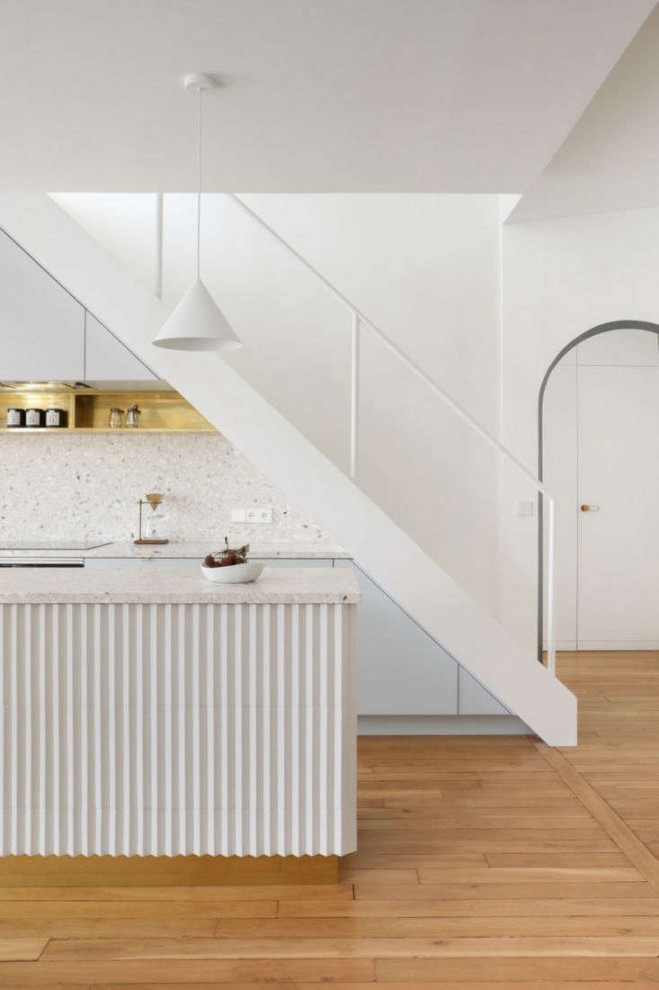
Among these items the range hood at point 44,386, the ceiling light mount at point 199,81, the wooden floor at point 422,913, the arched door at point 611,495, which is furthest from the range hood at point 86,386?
the arched door at point 611,495

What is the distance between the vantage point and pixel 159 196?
425 centimetres

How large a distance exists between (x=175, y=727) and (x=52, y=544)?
7.48 ft

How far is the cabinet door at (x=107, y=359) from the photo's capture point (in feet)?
13.6

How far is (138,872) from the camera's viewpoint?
8.54 feet

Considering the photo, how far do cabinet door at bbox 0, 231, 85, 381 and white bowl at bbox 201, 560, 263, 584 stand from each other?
6.56 ft

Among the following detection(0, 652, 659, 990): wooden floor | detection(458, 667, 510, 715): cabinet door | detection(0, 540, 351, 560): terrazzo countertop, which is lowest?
detection(0, 652, 659, 990): wooden floor

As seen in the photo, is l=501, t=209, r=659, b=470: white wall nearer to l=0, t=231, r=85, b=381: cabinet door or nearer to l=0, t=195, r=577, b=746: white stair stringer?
l=0, t=195, r=577, b=746: white stair stringer

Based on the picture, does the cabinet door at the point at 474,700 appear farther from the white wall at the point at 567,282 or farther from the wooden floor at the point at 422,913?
the white wall at the point at 567,282

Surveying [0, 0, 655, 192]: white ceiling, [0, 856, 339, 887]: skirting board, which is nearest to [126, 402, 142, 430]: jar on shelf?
[0, 0, 655, 192]: white ceiling

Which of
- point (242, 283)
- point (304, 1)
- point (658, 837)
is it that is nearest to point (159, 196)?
point (242, 283)

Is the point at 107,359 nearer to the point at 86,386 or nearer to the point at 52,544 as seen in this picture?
the point at 86,386

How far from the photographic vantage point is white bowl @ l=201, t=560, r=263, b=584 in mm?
2631

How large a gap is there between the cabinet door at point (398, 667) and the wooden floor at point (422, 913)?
23.8 inches

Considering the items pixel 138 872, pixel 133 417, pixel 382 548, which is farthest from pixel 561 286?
pixel 138 872
